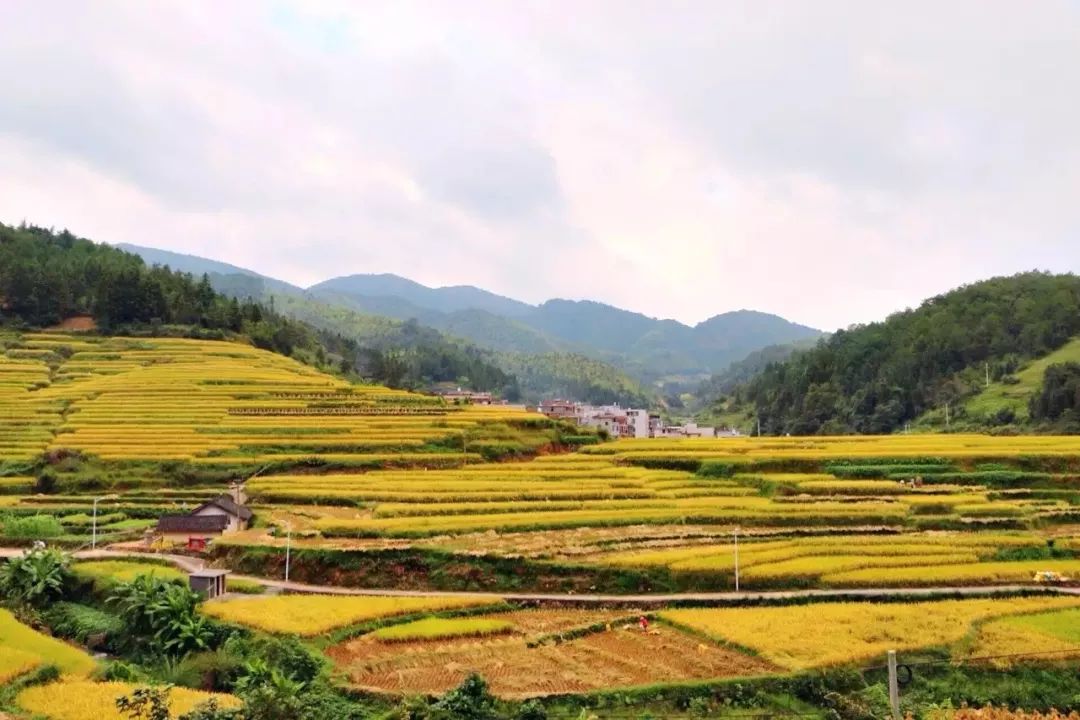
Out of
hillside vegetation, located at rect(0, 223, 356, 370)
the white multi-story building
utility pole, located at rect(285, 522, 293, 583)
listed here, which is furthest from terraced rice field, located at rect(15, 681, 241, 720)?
the white multi-story building

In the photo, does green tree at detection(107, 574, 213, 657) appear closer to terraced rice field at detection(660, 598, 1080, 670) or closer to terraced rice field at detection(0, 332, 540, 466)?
terraced rice field at detection(660, 598, 1080, 670)

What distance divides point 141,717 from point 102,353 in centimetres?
5604

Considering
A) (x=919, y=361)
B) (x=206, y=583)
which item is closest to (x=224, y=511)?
(x=206, y=583)

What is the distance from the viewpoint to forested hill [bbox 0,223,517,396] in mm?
70625

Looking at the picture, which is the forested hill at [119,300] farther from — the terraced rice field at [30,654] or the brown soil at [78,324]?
the terraced rice field at [30,654]

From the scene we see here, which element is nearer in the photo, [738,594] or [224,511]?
[738,594]

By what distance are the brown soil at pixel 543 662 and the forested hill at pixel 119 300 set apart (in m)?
60.9

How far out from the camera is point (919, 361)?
99.1 meters

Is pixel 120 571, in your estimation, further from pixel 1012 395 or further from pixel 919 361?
pixel 919 361

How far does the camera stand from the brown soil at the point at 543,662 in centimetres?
1625

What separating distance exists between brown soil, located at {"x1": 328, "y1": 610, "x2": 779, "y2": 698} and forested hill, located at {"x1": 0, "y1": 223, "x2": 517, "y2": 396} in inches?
2397

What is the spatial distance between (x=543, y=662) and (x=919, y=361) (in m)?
93.6

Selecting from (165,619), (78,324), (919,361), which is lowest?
(165,619)

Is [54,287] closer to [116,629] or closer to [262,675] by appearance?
[116,629]
